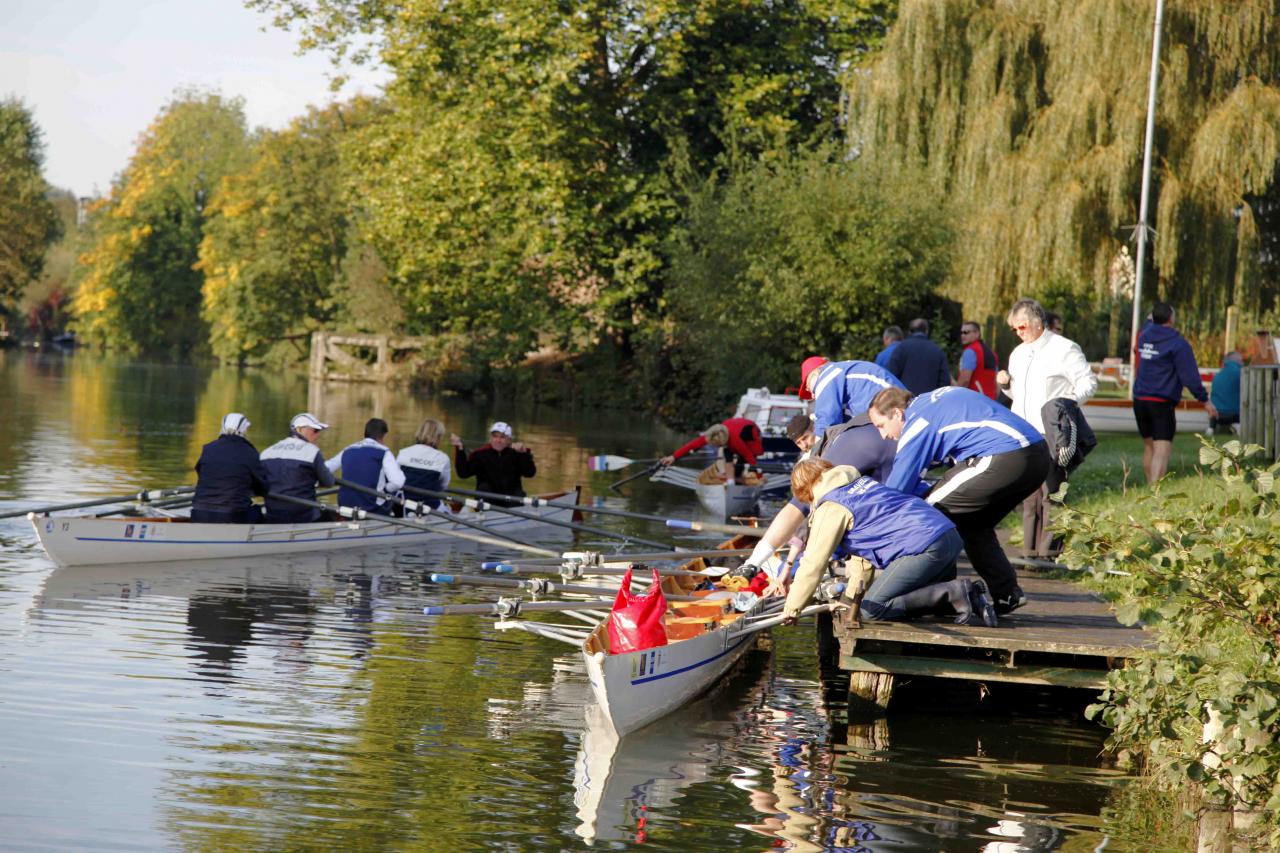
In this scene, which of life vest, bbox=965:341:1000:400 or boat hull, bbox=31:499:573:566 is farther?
life vest, bbox=965:341:1000:400

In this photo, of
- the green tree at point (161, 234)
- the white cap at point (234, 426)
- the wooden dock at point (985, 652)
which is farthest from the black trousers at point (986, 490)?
the green tree at point (161, 234)

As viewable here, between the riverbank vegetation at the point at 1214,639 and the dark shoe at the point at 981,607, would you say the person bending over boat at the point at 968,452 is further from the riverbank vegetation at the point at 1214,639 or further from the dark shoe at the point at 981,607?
the riverbank vegetation at the point at 1214,639

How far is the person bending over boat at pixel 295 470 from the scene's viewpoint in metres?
15.8

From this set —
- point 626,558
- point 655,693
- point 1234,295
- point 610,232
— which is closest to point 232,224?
point 610,232

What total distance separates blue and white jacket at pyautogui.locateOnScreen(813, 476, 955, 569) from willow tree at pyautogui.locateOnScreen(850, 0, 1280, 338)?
20221mm

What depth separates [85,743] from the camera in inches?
328

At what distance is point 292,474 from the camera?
15891mm

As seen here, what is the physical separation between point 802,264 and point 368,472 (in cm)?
1749

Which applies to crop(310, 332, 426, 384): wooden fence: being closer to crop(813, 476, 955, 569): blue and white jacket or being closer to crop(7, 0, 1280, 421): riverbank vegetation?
crop(7, 0, 1280, 421): riverbank vegetation

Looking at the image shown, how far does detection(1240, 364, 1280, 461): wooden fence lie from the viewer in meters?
17.0

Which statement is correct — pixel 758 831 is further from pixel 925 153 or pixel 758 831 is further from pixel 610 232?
pixel 610 232

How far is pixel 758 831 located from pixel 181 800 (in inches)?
108

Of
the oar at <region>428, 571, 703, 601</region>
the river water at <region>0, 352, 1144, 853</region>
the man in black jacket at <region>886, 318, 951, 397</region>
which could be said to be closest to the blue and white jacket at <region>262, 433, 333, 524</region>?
the river water at <region>0, 352, 1144, 853</region>

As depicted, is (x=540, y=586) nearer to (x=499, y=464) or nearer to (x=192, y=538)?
(x=192, y=538)
